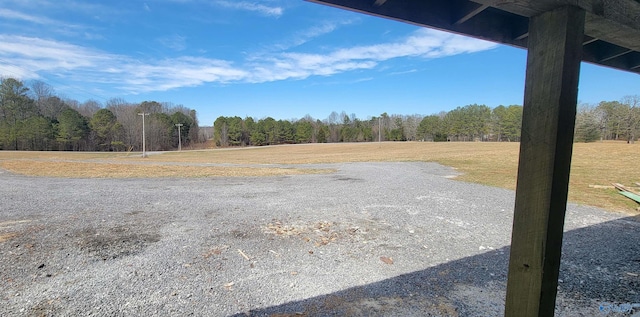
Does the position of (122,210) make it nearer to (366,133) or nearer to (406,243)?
(406,243)

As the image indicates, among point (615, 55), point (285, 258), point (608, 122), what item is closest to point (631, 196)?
point (615, 55)

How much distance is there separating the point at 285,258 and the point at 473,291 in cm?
226

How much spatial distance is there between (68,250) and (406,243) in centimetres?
497

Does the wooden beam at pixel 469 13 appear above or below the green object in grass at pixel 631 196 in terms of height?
above

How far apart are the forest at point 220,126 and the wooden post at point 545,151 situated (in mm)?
36047

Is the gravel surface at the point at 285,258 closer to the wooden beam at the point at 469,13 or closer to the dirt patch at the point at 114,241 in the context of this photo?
the dirt patch at the point at 114,241

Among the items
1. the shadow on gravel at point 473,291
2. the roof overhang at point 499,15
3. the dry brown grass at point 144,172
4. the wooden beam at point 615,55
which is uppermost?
the wooden beam at point 615,55

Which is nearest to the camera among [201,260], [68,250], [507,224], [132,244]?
[201,260]

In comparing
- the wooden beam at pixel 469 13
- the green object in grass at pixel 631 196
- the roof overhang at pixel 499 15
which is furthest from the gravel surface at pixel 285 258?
the wooden beam at pixel 469 13

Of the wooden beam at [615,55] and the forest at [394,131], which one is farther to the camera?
the forest at [394,131]

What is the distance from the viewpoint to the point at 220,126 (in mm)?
66562

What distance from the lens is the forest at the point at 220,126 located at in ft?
147

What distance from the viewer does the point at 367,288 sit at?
296 centimetres

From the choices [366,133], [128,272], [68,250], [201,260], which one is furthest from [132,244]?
[366,133]
